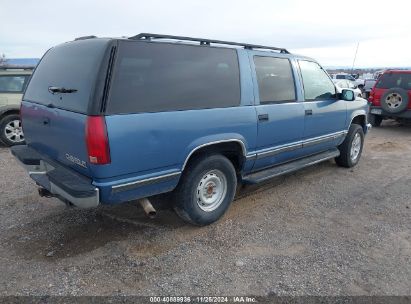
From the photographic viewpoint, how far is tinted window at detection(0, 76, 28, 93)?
763 cm

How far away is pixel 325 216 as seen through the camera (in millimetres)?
4184

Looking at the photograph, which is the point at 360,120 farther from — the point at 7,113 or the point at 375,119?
the point at 7,113

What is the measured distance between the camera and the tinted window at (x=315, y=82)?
4848 mm

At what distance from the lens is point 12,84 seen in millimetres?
7695

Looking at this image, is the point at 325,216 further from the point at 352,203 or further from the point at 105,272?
the point at 105,272

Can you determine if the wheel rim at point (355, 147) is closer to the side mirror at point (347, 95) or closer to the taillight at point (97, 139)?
the side mirror at point (347, 95)

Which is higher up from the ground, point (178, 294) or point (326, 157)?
point (326, 157)

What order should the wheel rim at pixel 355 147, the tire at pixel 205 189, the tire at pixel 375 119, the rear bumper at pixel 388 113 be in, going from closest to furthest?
the tire at pixel 205 189, the wheel rim at pixel 355 147, the rear bumper at pixel 388 113, the tire at pixel 375 119

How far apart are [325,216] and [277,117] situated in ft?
4.26

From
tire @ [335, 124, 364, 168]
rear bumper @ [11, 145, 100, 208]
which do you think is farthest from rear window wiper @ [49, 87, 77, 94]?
tire @ [335, 124, 364, 168]

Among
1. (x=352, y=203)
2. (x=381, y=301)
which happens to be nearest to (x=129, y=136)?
(x=381, y=301)

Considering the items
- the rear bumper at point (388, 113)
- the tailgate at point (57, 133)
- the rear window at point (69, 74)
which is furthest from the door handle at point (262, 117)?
the rear bumper at point (388, 113)

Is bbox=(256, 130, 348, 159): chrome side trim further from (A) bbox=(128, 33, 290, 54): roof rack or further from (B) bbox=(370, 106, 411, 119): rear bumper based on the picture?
(B) bbox=(370, 106, 411, 119): rear bumper

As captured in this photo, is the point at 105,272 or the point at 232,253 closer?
the point at 105,272
